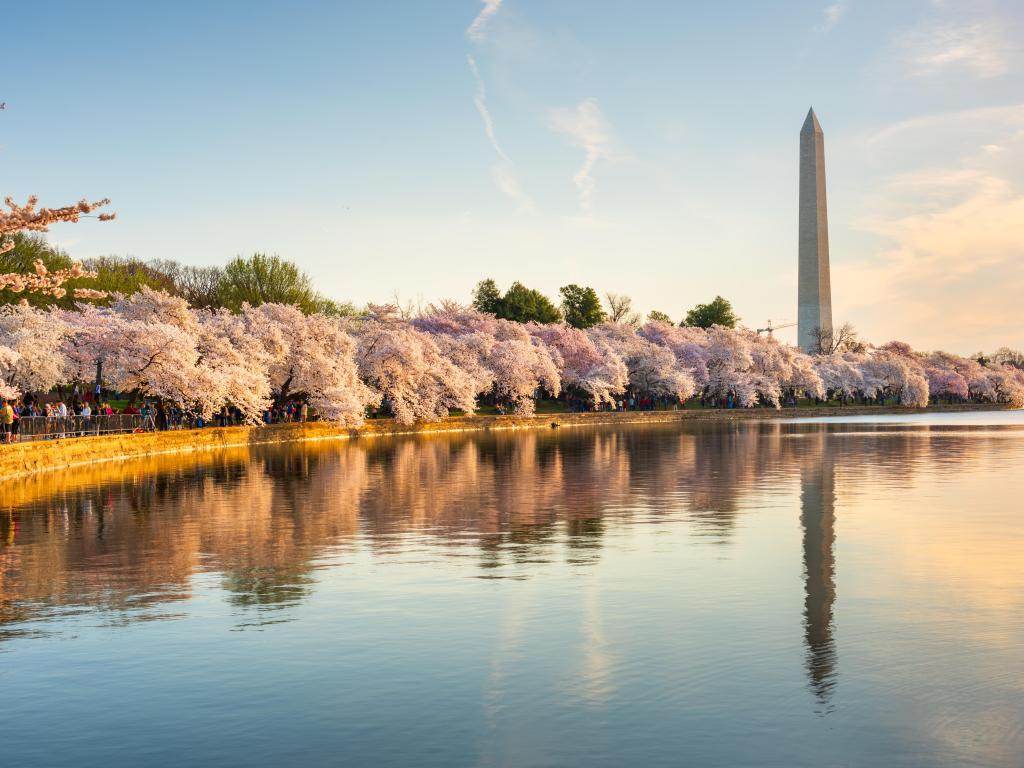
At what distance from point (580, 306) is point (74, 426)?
4017 inches

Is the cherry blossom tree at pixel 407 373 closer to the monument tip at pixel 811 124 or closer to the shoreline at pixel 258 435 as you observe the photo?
the shoreline at pixel 258 435

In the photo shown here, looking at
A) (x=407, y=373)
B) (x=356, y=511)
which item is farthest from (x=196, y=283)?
(x=356, y=511)

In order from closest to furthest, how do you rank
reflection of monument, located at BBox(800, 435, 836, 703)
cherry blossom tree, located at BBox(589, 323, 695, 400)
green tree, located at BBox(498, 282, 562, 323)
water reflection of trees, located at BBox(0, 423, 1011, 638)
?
reflection of monument, located at BBox(800, 435, 836, 703)
water reflection of trees, located at BBox(0, 423, 1011, 638)
cherry blossom tree, located at BBox(589, 323, 695, 400)
green tree, located at BBox(498, 282, 562, 323)

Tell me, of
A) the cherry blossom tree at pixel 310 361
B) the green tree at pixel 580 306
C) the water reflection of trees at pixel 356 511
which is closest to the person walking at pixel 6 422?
the water reflection of trees at pixel 356 511

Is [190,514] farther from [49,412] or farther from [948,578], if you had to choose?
[49,412]

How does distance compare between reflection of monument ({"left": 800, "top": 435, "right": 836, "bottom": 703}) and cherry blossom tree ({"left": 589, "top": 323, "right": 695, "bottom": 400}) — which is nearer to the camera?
reflection of monument ({"left": 800, "top": 435, "right": 836, "bottom": 703})

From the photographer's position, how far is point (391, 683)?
10.7 m

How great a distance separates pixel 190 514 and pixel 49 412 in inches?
1093

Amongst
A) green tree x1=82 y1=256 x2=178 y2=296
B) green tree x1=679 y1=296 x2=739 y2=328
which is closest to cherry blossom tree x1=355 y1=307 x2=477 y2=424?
green tree x1=82 y1=256 x2=178 y2=296

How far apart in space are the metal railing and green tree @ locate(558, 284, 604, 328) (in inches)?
3581

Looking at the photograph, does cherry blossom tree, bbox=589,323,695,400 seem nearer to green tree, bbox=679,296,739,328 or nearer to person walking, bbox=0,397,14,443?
green tree, bbox=679,296,739,328

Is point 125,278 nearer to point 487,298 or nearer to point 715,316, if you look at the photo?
point 487,298

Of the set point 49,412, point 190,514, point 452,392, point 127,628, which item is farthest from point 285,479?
point 452,392

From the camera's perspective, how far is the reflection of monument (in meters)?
11.1
